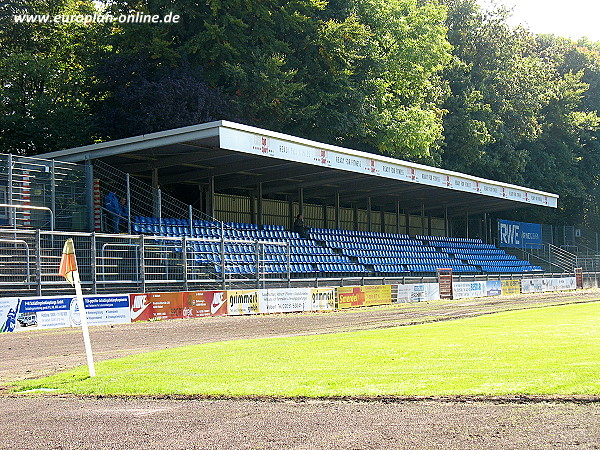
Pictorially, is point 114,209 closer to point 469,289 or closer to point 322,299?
point 322,299

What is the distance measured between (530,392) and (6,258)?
17.1 m

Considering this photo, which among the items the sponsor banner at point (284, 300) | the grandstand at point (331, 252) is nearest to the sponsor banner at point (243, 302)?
the sponsor banner at point (284, 300)

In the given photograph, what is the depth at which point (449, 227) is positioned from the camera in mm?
66375

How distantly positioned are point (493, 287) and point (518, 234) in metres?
20.6

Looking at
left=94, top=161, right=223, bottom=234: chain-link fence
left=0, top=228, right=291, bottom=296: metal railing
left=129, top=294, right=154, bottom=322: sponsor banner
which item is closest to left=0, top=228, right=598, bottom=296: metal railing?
left=0, top=228, right=291, bottom=296: metal railing

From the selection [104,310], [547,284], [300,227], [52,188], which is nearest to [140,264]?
[104,310]

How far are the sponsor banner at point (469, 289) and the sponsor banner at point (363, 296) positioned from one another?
595 centimetres

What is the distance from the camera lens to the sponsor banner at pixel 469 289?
1708 inches

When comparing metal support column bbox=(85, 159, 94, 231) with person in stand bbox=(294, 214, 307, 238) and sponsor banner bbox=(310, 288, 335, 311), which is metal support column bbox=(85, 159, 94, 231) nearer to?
sponsor banner bbox=(310, 288, 335, 311)

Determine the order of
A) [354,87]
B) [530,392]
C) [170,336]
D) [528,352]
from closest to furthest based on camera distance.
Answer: [530,392]
[528,352]
[170,336]
[354,87]

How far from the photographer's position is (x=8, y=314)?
21234 millimetres

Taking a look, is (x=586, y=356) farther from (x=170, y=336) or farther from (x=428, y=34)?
(x=428, y=34)

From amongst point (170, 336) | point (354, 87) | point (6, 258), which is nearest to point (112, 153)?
point (6, 258)

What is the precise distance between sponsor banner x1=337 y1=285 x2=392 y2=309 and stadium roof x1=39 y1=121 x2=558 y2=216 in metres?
5.82
